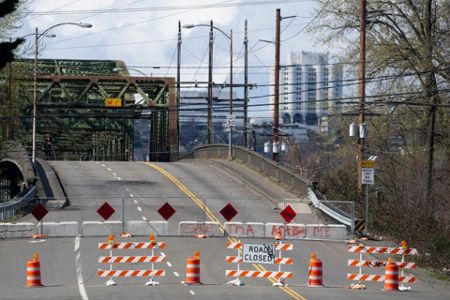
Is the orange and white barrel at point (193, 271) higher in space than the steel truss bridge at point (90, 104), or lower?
lower

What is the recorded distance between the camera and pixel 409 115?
52031mm

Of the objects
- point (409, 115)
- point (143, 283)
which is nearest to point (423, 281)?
point (143, 283)

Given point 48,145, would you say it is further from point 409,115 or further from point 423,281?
point 423,281

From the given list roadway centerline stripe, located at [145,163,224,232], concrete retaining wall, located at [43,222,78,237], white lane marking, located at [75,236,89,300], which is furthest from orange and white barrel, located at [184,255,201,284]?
roadway centerline stripe, located at [145,163,224,232]

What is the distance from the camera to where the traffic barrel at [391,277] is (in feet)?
90.5

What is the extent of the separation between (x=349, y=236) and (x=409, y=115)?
13153mm

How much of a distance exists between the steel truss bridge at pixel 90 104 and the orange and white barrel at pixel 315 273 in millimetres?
28404

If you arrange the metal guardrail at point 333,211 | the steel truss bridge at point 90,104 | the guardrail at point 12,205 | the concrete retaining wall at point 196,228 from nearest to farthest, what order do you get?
1. the concrete retaining wall at point 196,228
2. the metal guardrail at point 333,211
3. the guardrail at point 12,205
4. the steel truss bridge at point 90,104

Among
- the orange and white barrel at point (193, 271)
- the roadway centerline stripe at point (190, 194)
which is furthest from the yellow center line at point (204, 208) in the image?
the orange and white barrel at point (193, 271)

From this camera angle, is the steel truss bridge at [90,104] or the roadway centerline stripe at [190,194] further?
the steel truss bridge at [90,104]

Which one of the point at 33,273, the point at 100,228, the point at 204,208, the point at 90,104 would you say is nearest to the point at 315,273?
the point at 33,273

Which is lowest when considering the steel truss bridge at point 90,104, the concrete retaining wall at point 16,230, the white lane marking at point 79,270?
the white lane marking at point 79,270

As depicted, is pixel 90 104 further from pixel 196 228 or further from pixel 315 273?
pixel 315 273

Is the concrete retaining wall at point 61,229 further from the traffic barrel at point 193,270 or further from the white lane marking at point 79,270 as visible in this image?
the traffic barrel at point 193,270
